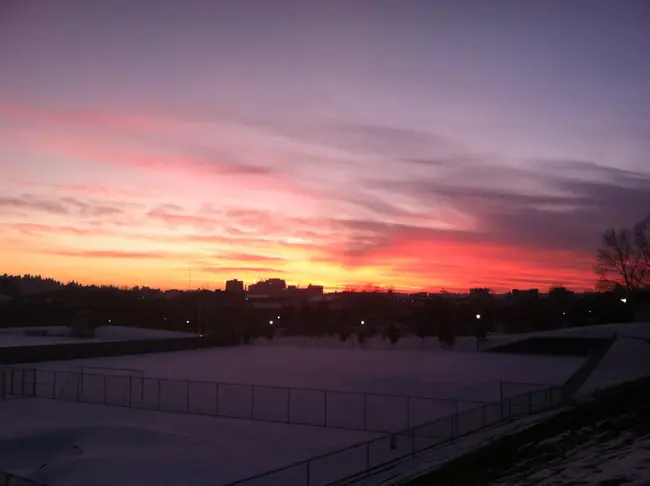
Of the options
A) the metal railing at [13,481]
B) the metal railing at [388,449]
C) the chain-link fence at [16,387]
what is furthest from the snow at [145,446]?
the chain-link fence at [16,387]

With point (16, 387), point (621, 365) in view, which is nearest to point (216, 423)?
point (16, 387)

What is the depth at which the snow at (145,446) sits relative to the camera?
19.5 meters

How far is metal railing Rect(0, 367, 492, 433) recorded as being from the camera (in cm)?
2800

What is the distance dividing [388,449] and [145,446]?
739 cm

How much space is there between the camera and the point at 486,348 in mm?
63344

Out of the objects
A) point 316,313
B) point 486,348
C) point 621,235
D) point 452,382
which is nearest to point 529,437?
point 452,382

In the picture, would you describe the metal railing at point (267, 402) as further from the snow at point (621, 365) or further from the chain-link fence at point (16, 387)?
the snow at point (621, 365)

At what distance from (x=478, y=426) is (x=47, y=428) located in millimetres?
14212

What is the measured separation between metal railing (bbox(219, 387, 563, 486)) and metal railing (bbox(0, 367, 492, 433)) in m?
1.95

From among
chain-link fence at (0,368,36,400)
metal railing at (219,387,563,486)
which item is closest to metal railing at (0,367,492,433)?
chain-link fence at (0,368,36,400)

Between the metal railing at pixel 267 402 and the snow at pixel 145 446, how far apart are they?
151cm

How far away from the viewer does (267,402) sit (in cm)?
3238

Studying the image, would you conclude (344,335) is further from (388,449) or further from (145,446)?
(388,449)

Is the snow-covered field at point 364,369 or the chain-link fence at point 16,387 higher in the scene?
the snow-covered field at point 364,369
